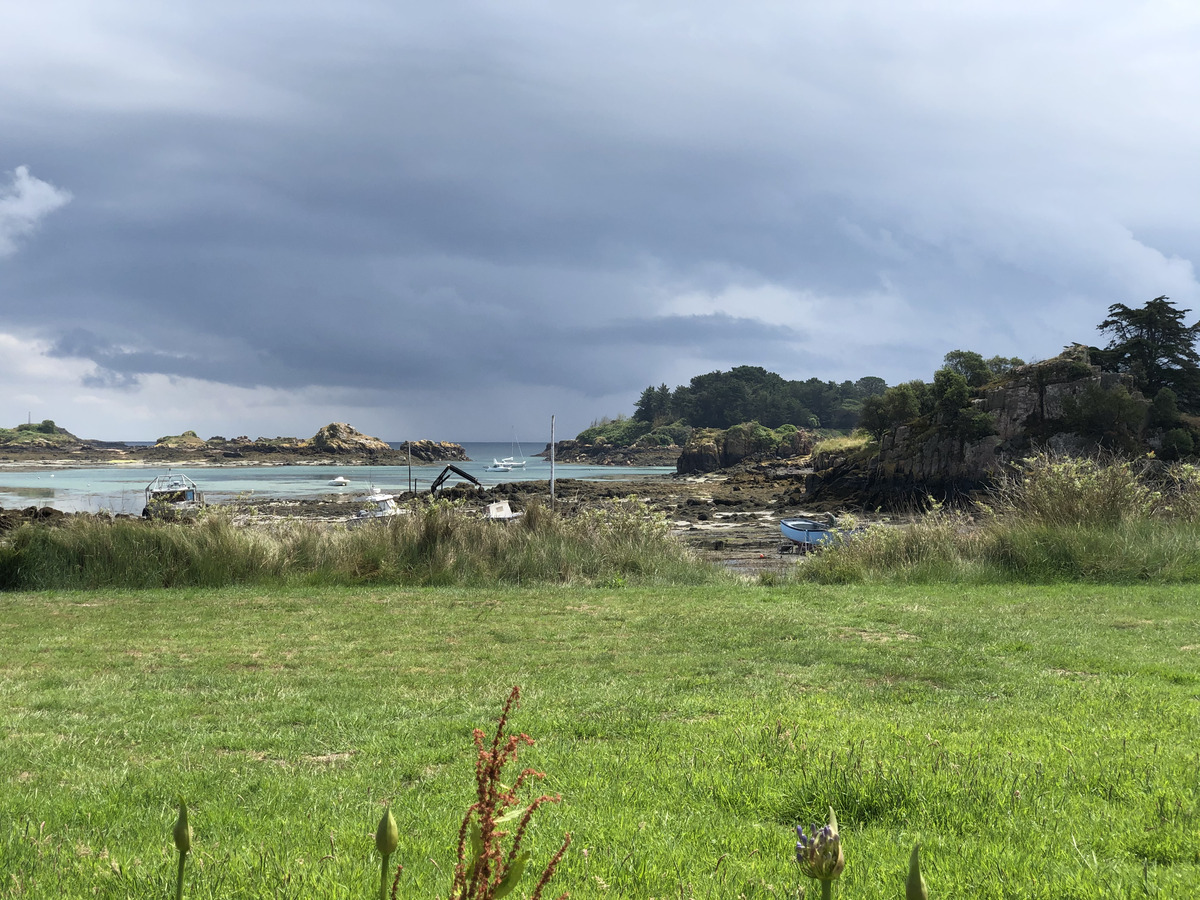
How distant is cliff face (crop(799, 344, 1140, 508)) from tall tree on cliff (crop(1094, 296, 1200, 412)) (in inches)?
219

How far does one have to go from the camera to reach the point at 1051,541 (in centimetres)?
1373

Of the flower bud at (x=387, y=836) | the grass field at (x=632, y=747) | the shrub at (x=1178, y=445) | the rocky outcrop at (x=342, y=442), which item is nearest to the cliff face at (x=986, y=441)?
the shrub at (x=1178, y=445)

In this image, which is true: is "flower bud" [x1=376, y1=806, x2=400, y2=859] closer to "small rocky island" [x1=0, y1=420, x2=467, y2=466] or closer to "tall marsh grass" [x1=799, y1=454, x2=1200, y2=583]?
"tall marsh grass" [x1=799, y1=454, x2=1200, y2=583]

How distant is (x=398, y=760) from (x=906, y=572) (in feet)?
36.8

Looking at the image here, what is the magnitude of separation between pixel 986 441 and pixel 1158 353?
1960cm

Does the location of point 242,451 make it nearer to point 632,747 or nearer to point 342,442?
point 342,442

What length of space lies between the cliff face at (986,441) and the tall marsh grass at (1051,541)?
3490 centimetres

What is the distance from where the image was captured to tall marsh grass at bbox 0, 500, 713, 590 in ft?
45.0

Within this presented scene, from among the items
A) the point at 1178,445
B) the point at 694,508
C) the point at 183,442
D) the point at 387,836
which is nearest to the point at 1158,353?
the point at 1178,445

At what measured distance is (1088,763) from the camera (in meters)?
4.34

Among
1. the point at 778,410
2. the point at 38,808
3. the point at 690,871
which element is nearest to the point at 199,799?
the point at 38,808

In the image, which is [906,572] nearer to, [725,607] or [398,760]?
[725,607]

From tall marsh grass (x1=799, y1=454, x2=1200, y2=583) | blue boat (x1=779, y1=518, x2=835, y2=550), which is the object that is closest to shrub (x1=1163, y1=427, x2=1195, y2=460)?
blue boat (x1=779, y1=518, x2=835, y2=550)

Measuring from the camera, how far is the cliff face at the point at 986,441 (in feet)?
167
